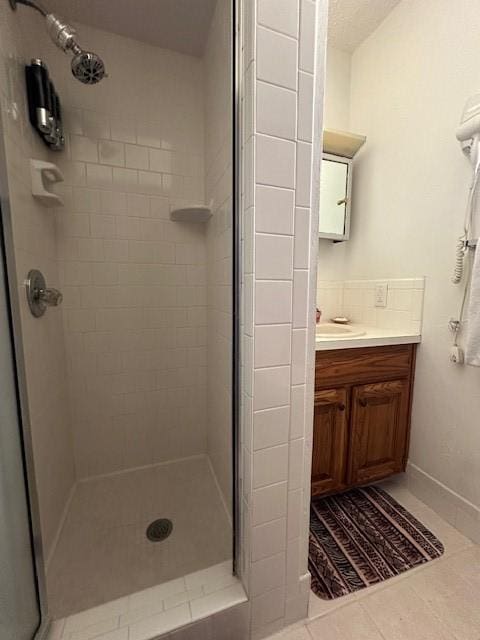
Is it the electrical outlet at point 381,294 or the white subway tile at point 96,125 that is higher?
the white subway tile at point 96,125

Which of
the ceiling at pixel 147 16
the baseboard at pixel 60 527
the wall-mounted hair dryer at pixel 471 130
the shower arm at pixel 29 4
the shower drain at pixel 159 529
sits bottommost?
the shower drain at pixel 159 529

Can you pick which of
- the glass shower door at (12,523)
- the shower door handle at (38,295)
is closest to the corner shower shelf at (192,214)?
the shower door handle at (38,295)

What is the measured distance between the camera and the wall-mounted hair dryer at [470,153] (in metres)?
1.05

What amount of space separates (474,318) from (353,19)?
5.63 feet

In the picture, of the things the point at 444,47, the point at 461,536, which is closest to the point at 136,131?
the point at 444,47

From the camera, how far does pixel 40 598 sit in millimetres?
746

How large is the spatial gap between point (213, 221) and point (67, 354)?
3.30 feet

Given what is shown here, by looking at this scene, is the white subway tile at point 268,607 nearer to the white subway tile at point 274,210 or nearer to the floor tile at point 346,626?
the floor tile at point 346,626

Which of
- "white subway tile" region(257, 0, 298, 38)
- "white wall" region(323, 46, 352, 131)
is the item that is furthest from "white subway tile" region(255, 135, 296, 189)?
"white wall" region(323, 46, 352, 131)

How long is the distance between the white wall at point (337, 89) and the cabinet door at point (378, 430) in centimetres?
156

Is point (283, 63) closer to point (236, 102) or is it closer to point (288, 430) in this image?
point (236, 102)

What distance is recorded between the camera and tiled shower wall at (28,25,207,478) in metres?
1.32

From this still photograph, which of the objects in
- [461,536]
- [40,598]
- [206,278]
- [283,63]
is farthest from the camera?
[206,278]

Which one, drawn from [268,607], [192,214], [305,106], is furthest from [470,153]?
[268,607]
